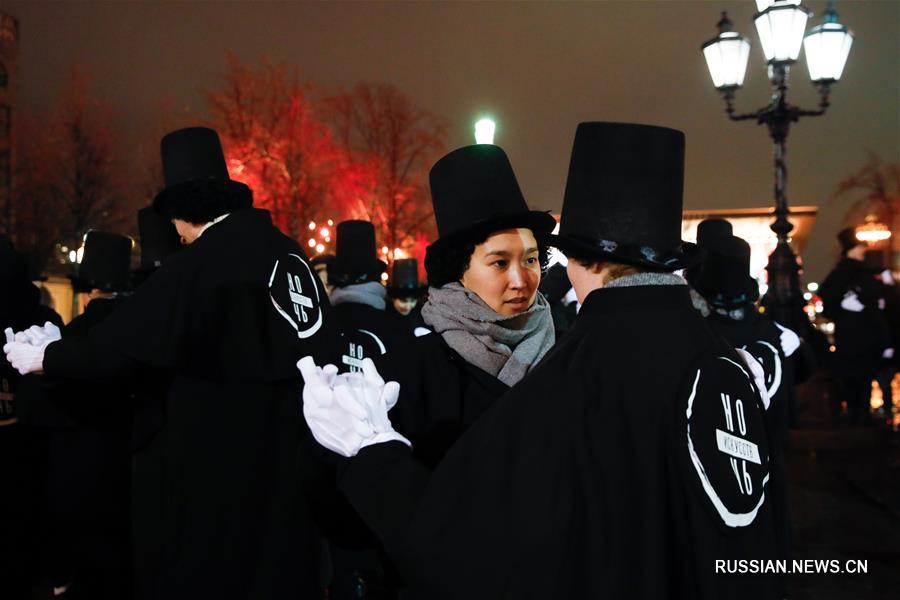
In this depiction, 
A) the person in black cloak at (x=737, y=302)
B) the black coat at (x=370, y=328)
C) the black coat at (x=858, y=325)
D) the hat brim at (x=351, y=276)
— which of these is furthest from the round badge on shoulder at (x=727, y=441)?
the black coat at (x=858, y=325)

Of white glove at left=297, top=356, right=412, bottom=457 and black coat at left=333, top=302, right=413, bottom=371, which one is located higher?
black coat at left=333, top=302, right=413, bottom=371

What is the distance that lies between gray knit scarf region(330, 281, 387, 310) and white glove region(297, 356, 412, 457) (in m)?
5.53

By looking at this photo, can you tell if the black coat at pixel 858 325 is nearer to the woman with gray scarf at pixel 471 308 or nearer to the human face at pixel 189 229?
the woman with gray scarf at pixel 471 308

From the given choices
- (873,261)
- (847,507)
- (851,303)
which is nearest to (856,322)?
(851,303)

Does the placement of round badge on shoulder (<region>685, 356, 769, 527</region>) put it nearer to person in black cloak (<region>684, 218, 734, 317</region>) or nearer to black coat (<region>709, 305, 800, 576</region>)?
person in black cloak (<region>684, 218, 734, 317</region>)

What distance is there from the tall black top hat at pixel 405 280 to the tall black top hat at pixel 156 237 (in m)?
6.38

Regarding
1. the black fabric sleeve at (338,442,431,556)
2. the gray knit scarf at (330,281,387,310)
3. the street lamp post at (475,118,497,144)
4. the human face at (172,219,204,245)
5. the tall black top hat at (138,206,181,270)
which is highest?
the street lamp post at (475,118,497,144)

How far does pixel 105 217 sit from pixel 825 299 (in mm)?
36982

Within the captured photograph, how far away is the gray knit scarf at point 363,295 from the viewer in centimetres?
804

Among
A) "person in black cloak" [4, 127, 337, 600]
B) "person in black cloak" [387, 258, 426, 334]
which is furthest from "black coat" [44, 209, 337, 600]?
"person in black cloak" [387, 258, 426, 334]

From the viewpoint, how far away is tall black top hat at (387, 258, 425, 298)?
43.6 ft

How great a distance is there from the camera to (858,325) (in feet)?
43.8

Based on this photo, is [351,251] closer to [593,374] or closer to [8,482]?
[8,482]

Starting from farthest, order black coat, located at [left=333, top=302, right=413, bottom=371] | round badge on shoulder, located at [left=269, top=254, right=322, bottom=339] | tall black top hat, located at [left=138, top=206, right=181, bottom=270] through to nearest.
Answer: black coat, located at [left=333, top=302, right=413, bottom=371]
tall black top hat, located at [left=138, top=206, right=181, bottom=270]
round badge on shoulder, located at [left=269, top=254, right=322, bottom=339]
